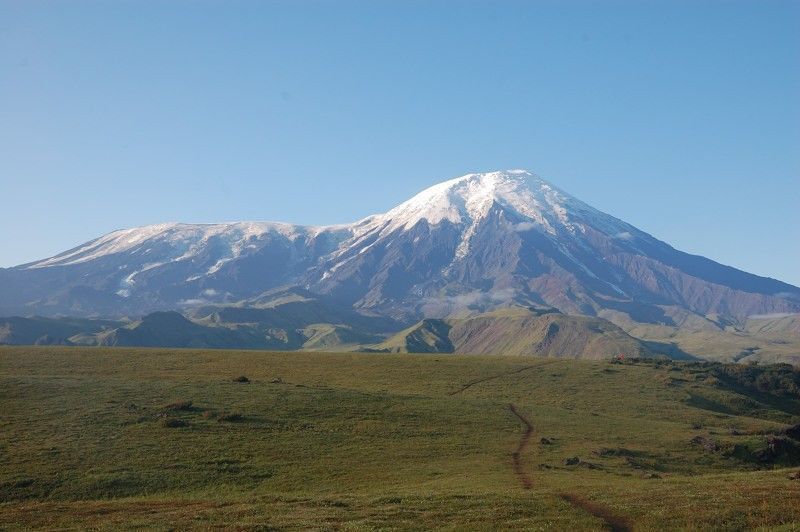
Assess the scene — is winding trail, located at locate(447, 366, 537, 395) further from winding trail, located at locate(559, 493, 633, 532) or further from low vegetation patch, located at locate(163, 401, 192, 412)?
winding trail, located at locate(559, 493, 633, 532)

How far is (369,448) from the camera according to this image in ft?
191

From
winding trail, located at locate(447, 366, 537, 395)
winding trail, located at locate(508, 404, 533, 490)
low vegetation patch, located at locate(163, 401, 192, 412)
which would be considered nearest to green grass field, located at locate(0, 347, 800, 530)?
low vegetation patch, located at locate(163, 401, 192, 412)

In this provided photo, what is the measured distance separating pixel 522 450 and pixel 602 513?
25808mm

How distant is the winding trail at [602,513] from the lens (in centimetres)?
3238

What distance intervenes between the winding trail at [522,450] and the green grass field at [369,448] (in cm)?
38

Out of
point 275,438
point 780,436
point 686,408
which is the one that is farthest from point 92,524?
point 686,408

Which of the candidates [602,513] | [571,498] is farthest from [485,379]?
[602,513]

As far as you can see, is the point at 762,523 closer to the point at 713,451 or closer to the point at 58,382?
the point at 713,451

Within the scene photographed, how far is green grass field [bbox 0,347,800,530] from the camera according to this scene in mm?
35375

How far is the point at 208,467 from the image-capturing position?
1970 inches

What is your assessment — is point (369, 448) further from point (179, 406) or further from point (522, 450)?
point (179, 406)

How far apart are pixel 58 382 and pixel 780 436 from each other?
2855 inches

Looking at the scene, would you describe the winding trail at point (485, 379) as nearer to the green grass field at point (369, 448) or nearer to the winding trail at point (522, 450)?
the green grass field at point (369, 448)

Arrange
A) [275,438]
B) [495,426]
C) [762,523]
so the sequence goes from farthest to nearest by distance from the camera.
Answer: [495,426] < [275,438] < [762,523]
